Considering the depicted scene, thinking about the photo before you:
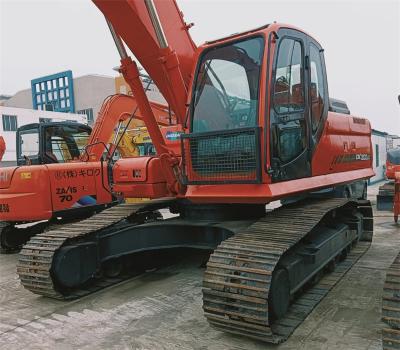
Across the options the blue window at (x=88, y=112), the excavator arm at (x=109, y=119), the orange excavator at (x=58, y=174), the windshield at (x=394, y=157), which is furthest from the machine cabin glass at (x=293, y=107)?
the blue window at (x=88, y=112)

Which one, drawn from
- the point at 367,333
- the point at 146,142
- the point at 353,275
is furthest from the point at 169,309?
the point at 146,142

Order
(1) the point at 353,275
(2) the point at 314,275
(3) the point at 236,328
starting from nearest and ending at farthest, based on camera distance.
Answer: (3) the point at 236,328 < (2) the point at 314,275 < (1) the point at 353,275

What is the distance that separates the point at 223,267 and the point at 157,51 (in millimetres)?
2284

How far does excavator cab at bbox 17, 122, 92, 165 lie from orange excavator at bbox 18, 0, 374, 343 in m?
2.75

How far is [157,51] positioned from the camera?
14.1 feet

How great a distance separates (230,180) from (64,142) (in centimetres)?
487

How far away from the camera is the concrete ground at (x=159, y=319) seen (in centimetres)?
336

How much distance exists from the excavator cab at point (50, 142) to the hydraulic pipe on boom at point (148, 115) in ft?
11.2

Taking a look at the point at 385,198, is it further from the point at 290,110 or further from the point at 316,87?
the point at 290,110

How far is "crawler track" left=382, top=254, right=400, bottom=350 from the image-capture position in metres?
2.62

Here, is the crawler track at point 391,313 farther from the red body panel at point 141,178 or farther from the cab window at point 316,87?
the red body panel at point 141,178

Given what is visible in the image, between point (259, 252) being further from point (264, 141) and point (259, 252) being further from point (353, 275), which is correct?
point (353, 275)

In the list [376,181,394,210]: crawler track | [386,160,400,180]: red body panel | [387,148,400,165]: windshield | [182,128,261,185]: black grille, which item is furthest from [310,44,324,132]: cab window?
[387,148,400,165]: windshield

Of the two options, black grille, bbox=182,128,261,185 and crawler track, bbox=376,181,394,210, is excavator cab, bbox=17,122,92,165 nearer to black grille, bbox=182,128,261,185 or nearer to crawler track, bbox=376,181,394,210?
black grille, bbox=182,128,261,185
